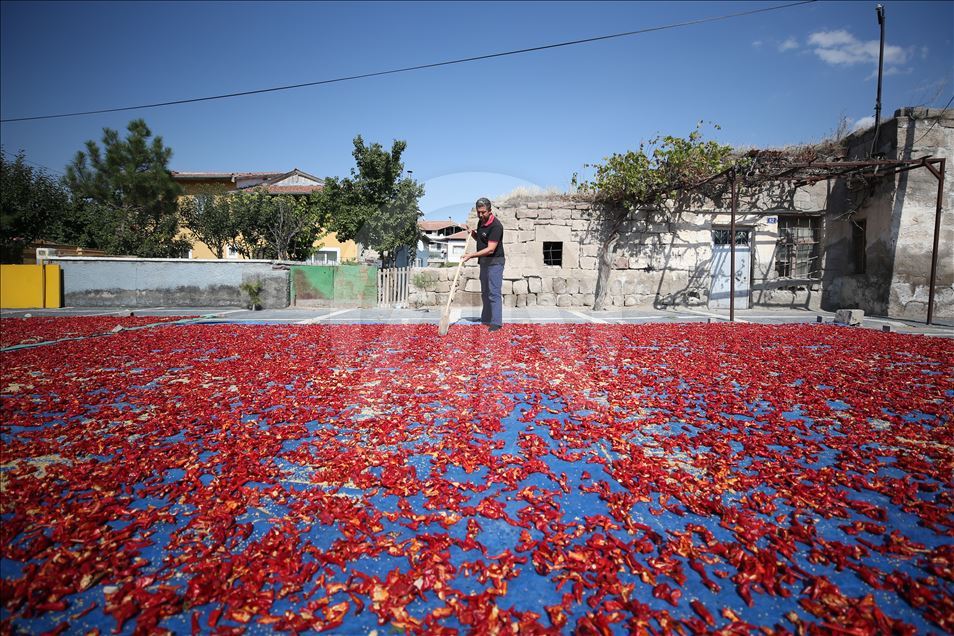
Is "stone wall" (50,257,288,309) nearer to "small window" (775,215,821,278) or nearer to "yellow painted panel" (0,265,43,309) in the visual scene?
"yellow painted panel" (0,265,43,309)

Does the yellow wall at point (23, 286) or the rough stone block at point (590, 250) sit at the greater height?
the rough stone block at point (590, 250)

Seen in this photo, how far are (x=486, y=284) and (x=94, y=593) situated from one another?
6.48 m

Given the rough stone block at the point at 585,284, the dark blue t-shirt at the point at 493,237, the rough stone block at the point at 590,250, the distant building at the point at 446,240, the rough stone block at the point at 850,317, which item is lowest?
the rough stone block at the point at 850,317

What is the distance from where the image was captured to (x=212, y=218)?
71.4 ft

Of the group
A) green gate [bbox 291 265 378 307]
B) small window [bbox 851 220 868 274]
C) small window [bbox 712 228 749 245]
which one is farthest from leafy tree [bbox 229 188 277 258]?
small window [bbox 851 220 868 274]

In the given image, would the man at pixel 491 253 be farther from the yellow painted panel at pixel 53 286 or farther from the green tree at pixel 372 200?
the green tree at pixel 372 200

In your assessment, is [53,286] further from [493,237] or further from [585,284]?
[585,284]

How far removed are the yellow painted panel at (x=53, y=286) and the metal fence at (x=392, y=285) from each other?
1026 centimetres

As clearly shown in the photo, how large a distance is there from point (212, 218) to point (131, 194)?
7987 millimetres

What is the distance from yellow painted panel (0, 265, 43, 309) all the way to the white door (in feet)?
69.6

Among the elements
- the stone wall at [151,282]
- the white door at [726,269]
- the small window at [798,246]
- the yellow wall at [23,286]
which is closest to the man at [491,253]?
the white door at [726,269]

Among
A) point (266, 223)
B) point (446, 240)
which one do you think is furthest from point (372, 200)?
point (446, 240)

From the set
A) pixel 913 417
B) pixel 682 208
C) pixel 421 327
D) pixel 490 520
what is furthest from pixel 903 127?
pixel 490 520

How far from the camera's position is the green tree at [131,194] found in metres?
23.2
